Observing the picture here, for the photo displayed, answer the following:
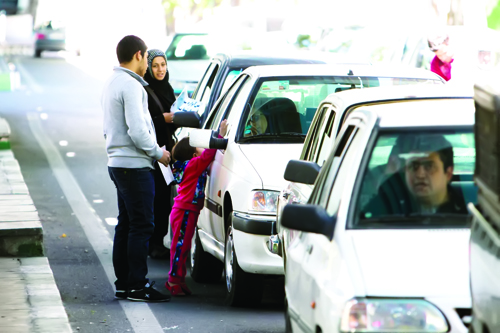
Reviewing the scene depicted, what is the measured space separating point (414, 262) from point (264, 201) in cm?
323

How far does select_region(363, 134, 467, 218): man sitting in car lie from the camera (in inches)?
178

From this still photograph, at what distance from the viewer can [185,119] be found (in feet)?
29.0

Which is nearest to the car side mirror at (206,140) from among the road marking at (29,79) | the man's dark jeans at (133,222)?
the man's dark jeans at (133,222)

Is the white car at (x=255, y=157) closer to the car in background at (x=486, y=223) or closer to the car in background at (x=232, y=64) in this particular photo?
the car in background at (x=232, y=64)

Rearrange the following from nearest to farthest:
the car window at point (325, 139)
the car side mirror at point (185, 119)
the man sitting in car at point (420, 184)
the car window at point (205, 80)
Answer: the man sitting in car at point (420, 184), the car window at point (325, 139), the car side mirror at point (185, 119), the car window at point (205, 80)

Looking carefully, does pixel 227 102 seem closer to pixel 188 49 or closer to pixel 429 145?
pixel 429 145

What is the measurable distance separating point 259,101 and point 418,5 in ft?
110

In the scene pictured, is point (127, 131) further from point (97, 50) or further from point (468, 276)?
point (97, 50)

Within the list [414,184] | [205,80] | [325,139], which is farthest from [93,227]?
[414,184]

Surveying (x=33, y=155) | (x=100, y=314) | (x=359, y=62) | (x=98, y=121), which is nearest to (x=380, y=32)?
(x=98, y=121)

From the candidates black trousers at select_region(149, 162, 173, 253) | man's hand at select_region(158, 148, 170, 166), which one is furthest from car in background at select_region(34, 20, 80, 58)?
man's hand at select_region(158, 148, 170, 166)

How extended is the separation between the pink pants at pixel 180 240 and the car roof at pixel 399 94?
8.05 feet

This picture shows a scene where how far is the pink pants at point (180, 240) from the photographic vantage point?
8.23m

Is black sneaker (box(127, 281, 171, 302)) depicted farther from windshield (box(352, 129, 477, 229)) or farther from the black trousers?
windshield (box(352, 129, 477, 229))
